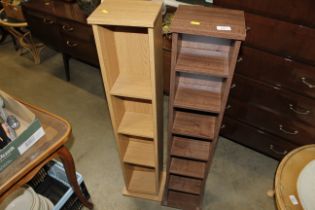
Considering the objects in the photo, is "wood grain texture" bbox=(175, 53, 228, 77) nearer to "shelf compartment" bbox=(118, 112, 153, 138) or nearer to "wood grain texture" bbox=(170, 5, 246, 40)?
"wood grain texture" bbox=(170, 5, 246, 40)

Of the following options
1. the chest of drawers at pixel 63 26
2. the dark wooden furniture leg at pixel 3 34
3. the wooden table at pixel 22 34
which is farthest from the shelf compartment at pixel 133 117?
the dark wooden furniture leg at pixel 3 34

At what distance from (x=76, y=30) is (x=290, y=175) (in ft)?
6.12

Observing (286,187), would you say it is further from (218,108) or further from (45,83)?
(45,83)

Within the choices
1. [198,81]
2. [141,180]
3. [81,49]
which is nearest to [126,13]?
[198,81]

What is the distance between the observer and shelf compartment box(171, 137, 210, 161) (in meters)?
1.35

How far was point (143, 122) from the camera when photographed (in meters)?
1.41

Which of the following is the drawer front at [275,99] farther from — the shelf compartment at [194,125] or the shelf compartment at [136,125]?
the shelf compartment at [136,125]

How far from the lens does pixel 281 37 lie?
131 centimetres

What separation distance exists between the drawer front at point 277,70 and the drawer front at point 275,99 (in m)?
0.04

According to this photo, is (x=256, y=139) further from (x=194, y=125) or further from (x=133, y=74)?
(x=133, y=74)

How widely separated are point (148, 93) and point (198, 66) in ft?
0.89

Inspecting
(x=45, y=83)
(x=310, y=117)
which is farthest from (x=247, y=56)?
(x=45, y=83)

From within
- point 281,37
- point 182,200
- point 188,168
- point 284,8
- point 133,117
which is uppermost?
point 284,8

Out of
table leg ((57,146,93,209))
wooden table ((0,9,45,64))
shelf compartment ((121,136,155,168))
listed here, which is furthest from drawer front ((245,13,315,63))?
wooden table ((0,9,45,64))
